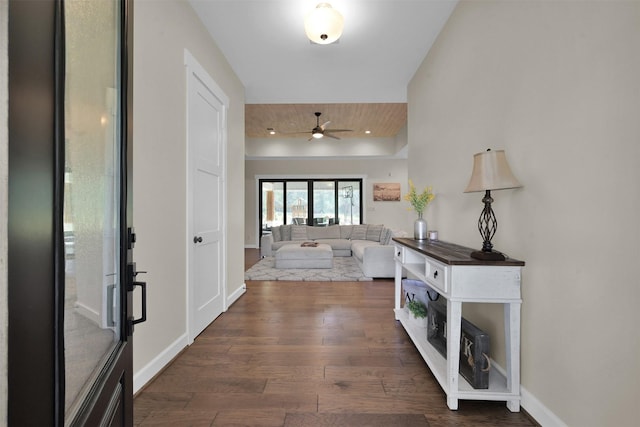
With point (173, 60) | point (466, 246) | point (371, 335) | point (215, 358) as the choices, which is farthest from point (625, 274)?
point (173, 60)

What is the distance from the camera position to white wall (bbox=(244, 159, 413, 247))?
8.88m

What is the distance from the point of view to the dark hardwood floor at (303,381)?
5.24 ft

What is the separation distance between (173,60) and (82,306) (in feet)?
6.79

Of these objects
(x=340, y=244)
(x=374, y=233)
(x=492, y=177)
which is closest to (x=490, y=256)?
(x=492, y=177)

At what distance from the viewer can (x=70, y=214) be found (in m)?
0.63

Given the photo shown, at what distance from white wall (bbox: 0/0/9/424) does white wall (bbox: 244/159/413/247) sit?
8656mm

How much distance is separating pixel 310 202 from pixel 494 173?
7.69 m

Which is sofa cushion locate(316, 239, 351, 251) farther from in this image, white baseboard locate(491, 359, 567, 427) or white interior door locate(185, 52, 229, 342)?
white baseboard locate(491, 359, 567, 427)

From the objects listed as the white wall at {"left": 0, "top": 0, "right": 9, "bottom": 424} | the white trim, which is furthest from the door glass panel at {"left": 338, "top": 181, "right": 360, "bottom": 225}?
the white wall at {"left": 0, "top": 0, "right": 9, "bottom": 424}

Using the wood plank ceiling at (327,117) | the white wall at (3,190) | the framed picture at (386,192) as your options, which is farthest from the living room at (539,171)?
the framed picture at (386,192)

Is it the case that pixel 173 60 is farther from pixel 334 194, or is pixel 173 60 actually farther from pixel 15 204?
pixel 334 194

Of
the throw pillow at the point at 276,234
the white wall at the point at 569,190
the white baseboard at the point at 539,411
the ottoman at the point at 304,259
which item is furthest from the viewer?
the throw pillow at the point at 276,234

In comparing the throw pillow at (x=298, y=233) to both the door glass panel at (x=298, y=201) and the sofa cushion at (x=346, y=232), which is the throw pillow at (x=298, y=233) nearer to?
the sofa cushion at (x=346, y=232)

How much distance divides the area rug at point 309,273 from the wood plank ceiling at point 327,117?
9.93 feet
